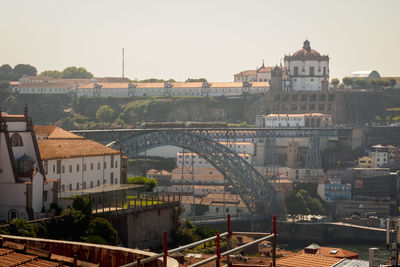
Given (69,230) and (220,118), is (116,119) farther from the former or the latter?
(69,230)

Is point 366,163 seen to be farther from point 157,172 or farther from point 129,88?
point 129,88

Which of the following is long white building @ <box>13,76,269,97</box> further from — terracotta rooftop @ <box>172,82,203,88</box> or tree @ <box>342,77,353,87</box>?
tree @ <box>342,77,353,87</box>

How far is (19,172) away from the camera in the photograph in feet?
107

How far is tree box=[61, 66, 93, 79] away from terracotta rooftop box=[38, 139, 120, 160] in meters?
112

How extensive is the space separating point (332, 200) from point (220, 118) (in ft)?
116

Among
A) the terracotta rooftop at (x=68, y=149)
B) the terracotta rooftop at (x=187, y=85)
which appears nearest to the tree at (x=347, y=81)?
the terracotta rooftop at (x=187, y=85)

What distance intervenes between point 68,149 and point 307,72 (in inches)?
2901

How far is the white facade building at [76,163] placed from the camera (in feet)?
118

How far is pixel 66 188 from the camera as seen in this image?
3700 centimetres

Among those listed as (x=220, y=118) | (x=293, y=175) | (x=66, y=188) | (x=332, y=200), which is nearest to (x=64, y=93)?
(x=220, y=118)

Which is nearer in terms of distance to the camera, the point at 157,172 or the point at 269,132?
the point at 269,132

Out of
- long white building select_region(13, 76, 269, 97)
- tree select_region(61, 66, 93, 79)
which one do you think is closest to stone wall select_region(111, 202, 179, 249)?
long white building select_region(13, 76, 269, 97)

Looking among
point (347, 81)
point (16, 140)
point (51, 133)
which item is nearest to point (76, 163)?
point (16, 140)

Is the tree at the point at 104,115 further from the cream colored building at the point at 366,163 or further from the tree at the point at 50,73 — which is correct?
the tree at the point at 50,73
